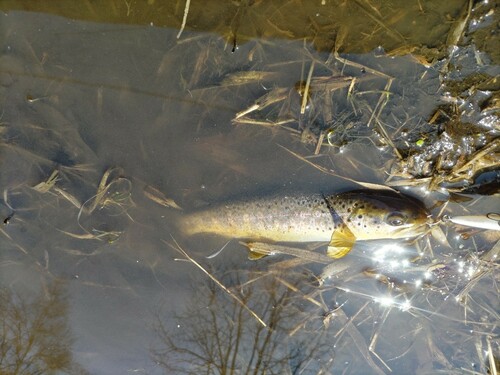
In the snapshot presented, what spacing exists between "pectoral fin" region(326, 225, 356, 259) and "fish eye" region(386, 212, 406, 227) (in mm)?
387

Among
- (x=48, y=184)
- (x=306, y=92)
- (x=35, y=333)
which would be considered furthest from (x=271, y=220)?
(x=35, y=333)

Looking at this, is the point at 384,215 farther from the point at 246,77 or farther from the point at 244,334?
the point at 244,334

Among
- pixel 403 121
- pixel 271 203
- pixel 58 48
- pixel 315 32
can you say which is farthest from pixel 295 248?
pixel 58 48

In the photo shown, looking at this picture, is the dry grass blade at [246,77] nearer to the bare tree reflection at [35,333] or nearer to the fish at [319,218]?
the fish at [319,218]

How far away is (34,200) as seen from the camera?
4125mm

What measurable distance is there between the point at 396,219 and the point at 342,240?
0.55 m

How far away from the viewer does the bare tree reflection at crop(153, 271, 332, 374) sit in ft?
13.6

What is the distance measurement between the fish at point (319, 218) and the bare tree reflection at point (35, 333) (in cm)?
181

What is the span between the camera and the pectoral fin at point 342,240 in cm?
378

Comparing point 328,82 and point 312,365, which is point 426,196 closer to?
point 328,82

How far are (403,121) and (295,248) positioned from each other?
64.7 inches

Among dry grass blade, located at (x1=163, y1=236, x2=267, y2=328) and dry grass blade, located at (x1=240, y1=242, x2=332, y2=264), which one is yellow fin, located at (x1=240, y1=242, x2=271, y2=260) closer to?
dry grass blade, located at (x1=240, y1=242, x2=332, y2=264)

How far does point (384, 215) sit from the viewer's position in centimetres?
364

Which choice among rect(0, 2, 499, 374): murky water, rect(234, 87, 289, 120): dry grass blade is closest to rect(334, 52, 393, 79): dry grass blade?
rect(0, 2, 499, 374): murky water
